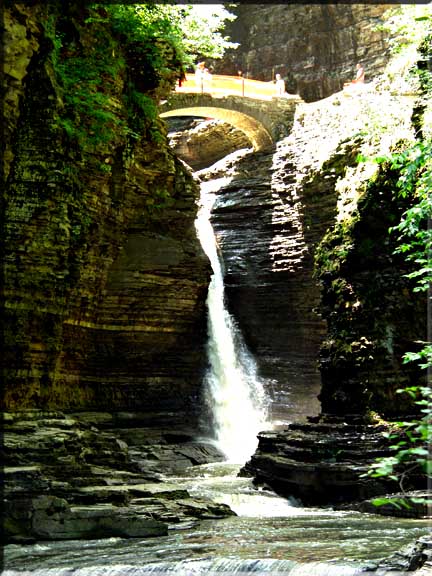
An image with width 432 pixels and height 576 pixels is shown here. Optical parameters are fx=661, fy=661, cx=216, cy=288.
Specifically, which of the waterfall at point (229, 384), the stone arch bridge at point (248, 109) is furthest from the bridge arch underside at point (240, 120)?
the waterfall at point (229, 384)

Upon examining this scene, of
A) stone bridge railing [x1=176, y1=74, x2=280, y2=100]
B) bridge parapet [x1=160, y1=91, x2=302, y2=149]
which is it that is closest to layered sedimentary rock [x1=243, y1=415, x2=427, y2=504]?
bridge parapet [x1=160, y1=91, x2=302, y2=149]

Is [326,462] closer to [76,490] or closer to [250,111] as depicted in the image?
[76,490]

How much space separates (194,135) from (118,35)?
1619 centimetres

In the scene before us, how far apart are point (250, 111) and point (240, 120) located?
89 centimetres

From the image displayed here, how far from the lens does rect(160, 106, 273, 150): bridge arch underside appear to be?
97.3ft

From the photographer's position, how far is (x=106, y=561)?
8266 millimetres

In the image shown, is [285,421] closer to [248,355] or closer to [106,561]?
[248,355]

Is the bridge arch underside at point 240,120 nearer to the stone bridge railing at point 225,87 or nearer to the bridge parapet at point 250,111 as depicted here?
the bridge parapet at point 250,111

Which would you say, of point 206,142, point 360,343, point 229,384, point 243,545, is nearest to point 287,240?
point 229,384

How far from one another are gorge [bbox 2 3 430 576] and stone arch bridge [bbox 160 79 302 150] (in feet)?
2.67

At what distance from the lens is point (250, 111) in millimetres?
29875

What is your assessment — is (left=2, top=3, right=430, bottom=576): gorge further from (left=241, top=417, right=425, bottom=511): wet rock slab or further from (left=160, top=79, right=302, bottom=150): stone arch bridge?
(left=160, top=79, right=302, bottom=150): stone arch bridge

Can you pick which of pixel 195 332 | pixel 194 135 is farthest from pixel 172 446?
pixel 194 135

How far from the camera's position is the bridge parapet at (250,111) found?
95.5 ft
